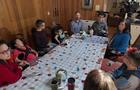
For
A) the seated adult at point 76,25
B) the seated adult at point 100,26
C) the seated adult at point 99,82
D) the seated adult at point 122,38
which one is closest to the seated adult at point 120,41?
the seated adult at point 122,38

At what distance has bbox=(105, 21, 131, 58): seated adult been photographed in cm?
257

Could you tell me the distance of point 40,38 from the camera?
278 cm

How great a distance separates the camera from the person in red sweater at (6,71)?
4.98ft

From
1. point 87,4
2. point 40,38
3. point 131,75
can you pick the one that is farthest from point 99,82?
point 87,4

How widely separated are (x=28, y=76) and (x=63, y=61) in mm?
475

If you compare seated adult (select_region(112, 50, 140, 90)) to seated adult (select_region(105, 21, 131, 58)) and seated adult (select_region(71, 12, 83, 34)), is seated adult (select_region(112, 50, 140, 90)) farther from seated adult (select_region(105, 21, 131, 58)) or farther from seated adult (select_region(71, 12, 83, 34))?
seated adult (select_region(71, 12, 83, 34))

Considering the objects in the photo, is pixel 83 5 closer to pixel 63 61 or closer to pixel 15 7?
pixel 15 7

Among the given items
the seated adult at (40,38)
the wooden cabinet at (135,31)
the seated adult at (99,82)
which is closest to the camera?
the seated adult at (99,82)

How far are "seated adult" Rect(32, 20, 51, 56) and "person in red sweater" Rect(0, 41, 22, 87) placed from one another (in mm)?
944

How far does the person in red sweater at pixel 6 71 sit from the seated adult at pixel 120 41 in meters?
1.66

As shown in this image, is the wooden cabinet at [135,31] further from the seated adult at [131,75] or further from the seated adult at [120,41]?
the seated adult at [131,75]

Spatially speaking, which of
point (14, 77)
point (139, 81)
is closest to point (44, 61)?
point (14, 77)

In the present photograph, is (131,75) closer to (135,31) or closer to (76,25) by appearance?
(76,25)

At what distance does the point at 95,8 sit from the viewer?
3.66 meters
